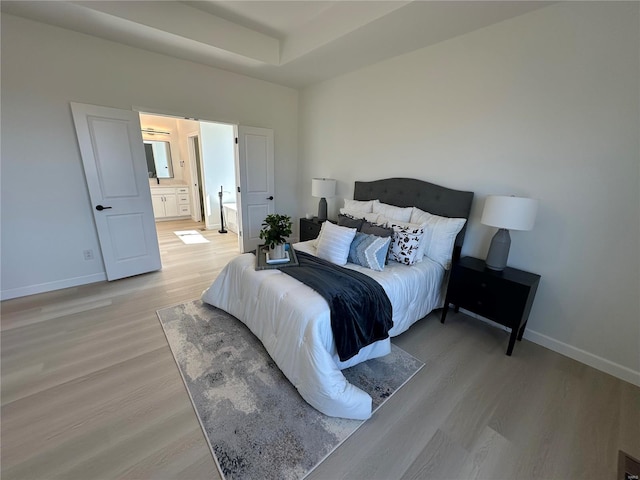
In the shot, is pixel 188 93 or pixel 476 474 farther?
pixel 188 93

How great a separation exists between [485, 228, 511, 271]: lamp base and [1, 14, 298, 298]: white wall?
3.79m

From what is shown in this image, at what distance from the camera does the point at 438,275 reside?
2506 millimetres

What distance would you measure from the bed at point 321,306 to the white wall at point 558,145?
0.91ft

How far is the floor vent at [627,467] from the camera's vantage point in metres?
1.31

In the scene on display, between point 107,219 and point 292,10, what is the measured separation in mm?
3069

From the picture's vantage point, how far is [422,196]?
2863 millimetres

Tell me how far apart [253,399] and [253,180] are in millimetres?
3294

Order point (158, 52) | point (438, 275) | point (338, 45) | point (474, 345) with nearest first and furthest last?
1. point (474, 345)
2. point (438, 275)
3. point (338, 45)
4. point (158, 52)

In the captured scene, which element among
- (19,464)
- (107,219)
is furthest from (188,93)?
(19,464)

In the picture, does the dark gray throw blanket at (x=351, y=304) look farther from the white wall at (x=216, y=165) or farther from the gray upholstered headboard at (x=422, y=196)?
the white wall at (x=216, y=165)

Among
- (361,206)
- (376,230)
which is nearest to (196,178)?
(361,206)

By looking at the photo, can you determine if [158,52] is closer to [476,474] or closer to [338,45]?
[338,45]

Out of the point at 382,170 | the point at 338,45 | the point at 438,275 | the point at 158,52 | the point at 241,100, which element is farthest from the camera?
the point at 241,100

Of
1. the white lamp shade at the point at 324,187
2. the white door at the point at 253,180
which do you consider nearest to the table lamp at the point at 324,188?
Result: the white lamp shade at the point at 324,187
